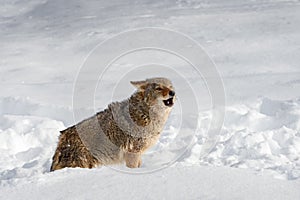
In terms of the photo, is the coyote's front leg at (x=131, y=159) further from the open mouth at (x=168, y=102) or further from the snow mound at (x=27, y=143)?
the snow mound at (x=27, y=143)

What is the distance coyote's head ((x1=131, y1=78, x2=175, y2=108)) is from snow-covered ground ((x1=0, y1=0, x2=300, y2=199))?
871 millimetres

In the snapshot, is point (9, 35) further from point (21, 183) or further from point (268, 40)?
point (21, 183)

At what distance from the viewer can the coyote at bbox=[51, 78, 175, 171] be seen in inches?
254

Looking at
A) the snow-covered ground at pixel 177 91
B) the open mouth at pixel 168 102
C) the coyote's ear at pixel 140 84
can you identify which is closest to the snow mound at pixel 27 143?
the snow-covered ground at pixel 177 91

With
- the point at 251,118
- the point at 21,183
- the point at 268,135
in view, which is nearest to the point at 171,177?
the point at 21,183

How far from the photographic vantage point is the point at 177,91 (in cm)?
1008

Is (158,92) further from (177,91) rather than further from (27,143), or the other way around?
(177,91)

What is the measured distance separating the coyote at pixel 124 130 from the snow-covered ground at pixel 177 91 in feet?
1.46

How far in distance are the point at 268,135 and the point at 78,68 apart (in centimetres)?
633

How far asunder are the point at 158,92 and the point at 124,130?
596mm

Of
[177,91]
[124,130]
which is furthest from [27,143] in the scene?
[177,91]

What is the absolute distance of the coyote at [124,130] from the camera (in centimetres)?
646

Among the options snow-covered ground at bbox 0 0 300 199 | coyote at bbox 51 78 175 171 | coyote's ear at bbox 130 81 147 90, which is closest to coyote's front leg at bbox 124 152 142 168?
coyote at bbox 51 78 175 171

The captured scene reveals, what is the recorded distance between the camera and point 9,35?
1673cm
